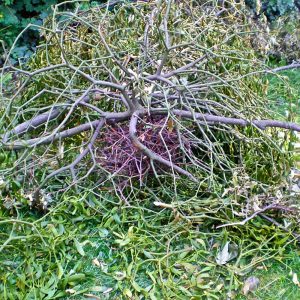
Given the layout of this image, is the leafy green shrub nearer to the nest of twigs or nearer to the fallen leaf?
the nest of twigs

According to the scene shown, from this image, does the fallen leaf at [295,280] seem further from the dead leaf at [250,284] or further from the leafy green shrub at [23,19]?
the leafy green shrub at [23,19]

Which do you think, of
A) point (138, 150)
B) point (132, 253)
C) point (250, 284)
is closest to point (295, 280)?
point (250, 284)

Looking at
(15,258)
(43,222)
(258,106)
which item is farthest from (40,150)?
(258,106)

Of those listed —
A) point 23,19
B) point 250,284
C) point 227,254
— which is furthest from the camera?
point 23,19

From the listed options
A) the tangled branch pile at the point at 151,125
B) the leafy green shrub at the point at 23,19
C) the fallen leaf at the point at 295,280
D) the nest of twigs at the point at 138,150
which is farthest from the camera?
the leafy green shrub at the point at 23,19

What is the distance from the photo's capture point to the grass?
2.36 meters

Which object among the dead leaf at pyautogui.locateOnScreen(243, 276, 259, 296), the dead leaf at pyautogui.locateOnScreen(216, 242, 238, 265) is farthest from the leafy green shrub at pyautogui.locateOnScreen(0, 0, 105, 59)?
the dead leaf at pyautogui.locateOnScreen(243, 276, 259, 296)

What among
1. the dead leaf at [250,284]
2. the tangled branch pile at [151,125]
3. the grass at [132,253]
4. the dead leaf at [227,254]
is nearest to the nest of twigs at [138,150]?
the tangled branch pile at [151,125]

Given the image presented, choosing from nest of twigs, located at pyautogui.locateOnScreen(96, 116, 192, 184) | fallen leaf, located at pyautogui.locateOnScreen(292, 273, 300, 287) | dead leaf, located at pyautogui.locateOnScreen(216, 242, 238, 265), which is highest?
nest of twigs, located at pyautogui.locateOnScreen(96, 116, 192, 184)

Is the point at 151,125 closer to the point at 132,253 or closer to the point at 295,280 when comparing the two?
the point at 132,253

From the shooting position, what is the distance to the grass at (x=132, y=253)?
236 cm

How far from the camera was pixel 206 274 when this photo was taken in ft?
7.93

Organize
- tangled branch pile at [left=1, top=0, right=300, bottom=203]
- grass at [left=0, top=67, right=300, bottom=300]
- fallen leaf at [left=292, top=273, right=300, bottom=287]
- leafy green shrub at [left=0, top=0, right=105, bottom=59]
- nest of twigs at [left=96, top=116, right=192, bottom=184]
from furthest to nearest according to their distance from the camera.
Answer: leafy green shrub at [left=0, top=0, right=105, bottom=59]
nest of twigs at [left=96, top=116, right=192, bottom=184]
tangled branch pile at [left=1, top=0, right=300, bottom=203]
fallen leaf at [left=292, top=273, right=300, bottom=287]
grass at [left=0, top=67, right=300, bottom=300]

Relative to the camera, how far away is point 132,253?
8.25ft
